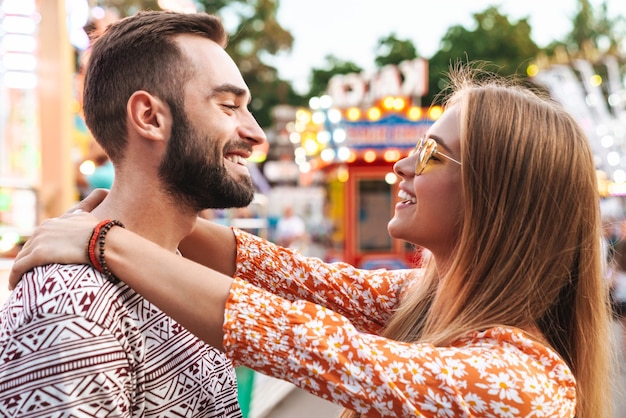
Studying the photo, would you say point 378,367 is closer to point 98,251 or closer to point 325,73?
point 98,251

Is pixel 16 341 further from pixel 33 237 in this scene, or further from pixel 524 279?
pixel 524 279

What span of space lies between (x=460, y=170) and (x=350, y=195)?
10233mm

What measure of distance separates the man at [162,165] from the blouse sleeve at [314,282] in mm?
478

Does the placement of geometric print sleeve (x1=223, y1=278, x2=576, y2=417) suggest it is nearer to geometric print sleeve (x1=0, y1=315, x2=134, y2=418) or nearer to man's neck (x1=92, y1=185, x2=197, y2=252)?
geometric print sleeve (x1=0, y1=315, x2=134, y2=418)

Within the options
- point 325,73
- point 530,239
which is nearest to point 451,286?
point 530,239

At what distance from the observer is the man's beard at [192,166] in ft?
6.15

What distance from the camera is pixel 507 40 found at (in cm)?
3947

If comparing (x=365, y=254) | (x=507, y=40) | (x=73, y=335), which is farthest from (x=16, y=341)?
(x=507, y=40)

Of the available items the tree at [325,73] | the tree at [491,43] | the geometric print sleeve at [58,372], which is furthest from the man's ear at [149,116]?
the tree at [325,73]

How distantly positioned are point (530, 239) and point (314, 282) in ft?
2.82

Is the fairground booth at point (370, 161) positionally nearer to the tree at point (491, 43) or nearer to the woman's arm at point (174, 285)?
the woman's arm at point (174, 285)

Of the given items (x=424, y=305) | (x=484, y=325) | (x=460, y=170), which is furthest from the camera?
(x=424, y=305)

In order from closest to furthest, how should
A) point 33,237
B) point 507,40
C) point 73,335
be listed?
1. point 73,335
2. point 33,237
3. point 507,40

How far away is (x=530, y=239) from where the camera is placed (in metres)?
1.91
